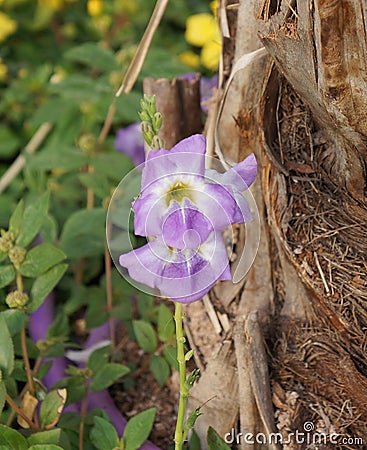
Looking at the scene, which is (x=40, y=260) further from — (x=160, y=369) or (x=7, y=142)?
(x=7, y=142)

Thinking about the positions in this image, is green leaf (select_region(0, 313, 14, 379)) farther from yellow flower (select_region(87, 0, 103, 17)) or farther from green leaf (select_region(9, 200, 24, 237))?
yellow flower (select_region(87, 0, 103, 17))

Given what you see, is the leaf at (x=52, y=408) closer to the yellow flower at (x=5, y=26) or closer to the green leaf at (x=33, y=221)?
the green leaf at (x=33, y=221)

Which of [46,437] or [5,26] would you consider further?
[5,26]

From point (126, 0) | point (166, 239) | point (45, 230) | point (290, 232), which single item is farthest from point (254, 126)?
point (126, 0)

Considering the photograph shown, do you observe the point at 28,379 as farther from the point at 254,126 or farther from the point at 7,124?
the point at 7,124

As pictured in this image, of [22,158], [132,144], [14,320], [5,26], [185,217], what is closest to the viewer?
[185,217]

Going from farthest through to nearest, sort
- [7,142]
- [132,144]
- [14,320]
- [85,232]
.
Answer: [7,142]
[132,144]
[85,232]
[14,320]

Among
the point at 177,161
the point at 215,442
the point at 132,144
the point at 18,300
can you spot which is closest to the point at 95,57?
the point at 132,144

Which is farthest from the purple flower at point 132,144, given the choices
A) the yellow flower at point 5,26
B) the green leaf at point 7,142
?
the yellow flower at point 5,26
